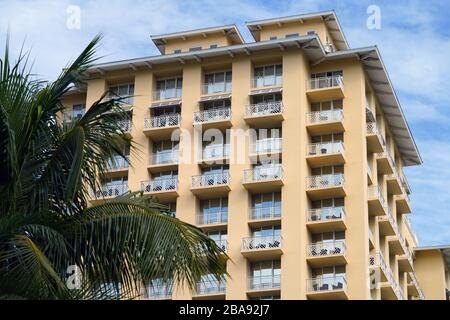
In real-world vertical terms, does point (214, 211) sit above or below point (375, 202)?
below

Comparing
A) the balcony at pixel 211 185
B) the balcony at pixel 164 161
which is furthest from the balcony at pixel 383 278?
the balcony at pixel 164 161

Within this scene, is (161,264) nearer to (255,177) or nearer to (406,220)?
(255,177)

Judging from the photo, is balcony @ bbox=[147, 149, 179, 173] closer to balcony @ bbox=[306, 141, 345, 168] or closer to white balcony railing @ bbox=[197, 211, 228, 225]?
white balcony railing @ bbox=[197, 211, 228, 225]

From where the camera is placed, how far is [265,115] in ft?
247

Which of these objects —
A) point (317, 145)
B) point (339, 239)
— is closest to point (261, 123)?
point (317, 145)

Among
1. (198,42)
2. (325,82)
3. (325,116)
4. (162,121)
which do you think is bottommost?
(325,116)

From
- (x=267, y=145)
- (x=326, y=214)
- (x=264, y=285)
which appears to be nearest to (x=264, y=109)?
(x=267, y=145)

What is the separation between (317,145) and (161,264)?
58611 mm

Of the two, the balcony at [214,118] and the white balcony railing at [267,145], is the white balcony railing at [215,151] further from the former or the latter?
the white balcony railing at [267,145]

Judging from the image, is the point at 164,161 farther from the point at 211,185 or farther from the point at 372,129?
the point at 372,129

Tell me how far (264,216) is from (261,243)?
2.02 metres

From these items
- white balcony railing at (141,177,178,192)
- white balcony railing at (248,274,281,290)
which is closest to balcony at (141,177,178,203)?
white balcony railing at (141,177,178,192)

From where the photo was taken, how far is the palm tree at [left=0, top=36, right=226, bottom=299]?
654 inches

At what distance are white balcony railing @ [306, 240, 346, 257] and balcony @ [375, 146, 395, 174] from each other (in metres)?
11.7
